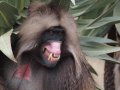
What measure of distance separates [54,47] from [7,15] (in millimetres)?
379

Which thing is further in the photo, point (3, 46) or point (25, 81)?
point (25, 81)

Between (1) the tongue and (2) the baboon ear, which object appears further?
(2) the baboon ear

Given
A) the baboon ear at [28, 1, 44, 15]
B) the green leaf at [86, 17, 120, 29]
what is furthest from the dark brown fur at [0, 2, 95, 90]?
the green leaf at [86, 17, 120, 29]

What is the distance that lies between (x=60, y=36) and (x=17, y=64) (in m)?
0.30

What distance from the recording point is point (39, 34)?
336 cm

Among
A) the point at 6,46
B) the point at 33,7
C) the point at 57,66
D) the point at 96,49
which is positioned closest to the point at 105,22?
the point at 96,49

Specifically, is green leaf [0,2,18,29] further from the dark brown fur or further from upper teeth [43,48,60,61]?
upper teeth [43,48,60,61]

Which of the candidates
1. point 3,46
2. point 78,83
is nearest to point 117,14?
point 78,83

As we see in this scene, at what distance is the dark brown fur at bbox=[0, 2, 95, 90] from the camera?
11.1ft

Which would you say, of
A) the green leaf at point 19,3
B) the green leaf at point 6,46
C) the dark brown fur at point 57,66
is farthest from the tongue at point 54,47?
the green leaf at point 19,3

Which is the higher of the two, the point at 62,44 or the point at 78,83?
the point at 62,44

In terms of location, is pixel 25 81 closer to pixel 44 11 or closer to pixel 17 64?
pixel 17 64

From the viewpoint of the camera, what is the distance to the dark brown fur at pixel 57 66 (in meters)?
3.37

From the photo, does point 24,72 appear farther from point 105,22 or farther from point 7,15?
point 105,22
